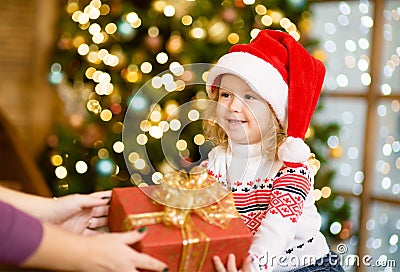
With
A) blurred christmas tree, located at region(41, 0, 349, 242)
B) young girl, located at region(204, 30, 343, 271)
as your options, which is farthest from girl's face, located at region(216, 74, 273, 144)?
blurred christmas tree, located at region(41, 0, 349, 242)

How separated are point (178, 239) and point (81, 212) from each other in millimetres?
287

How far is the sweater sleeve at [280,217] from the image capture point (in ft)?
3.26

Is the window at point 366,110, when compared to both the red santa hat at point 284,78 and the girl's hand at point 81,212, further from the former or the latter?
the girl's hand at point 81,212

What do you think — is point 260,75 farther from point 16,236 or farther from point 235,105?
point 16,236

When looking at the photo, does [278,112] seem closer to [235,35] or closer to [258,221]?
[258,221]

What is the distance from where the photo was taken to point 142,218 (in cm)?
92

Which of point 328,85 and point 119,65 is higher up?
point 119,65

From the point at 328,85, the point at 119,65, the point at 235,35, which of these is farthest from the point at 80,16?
the point at 328,85

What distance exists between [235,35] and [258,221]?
1.32m

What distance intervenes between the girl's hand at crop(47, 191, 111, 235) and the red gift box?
102 mm

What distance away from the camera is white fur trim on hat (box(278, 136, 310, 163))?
3.51 feet

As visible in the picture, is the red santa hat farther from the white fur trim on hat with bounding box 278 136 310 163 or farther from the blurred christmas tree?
the blurred christmas tree

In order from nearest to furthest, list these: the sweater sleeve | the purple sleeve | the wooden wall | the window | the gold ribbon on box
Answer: the purple sleeve < the gold ribbon on box < the sweater sleeve < the window < the wooden wall

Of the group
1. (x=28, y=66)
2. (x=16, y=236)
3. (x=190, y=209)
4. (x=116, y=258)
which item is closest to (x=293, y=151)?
(x=190, y=209)
